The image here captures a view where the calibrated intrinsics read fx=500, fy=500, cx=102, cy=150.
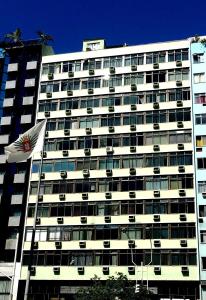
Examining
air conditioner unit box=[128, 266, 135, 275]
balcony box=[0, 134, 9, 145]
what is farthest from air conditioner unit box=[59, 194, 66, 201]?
air conditioner unit box=[128, 266, 135, 275]

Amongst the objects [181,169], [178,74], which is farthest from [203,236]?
[178,74]

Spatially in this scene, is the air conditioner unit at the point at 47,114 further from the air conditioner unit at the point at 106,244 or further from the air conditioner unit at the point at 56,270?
the air conditioner unit at the point at 56,270

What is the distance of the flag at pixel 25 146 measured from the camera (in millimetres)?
32481

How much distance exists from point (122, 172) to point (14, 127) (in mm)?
17278

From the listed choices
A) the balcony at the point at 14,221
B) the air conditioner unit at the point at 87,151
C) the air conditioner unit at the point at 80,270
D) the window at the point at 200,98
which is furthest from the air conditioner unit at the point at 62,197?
the window at the point at 200,98

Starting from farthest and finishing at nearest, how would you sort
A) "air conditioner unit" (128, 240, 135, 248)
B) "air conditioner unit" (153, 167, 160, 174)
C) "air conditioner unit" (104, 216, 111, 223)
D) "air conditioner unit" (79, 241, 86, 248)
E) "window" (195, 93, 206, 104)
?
"window" (195, 93, 206, 104) → "air conditioner unit" (153, 167, 160, 174) → "air conditioner unit" (104, 216, 111, 223) → "air conditioner unit" (79, 241, 86, 248) → "air conditioner unit" (128, 240, 135, 248)

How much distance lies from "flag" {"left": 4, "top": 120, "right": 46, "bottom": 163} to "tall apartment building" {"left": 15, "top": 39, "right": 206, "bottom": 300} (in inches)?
1103

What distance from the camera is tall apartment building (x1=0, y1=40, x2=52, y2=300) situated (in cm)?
6175

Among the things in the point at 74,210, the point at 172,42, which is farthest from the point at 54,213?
the point at 172,42

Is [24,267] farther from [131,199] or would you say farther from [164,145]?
[164,145]

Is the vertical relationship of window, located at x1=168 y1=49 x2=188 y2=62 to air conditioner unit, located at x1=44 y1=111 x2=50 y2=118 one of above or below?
above

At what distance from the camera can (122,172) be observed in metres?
61.9

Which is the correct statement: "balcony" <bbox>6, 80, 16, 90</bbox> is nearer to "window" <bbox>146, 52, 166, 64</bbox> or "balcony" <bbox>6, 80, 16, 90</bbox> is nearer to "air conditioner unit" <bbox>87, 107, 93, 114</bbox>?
"air conditioner unit" <bbox>87, 107, 93, 114</bbox>

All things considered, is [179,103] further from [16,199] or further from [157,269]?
[16,199]
